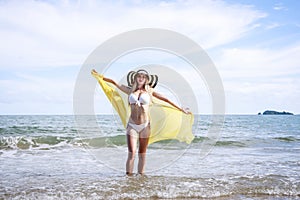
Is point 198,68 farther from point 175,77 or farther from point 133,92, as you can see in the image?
point 133,92

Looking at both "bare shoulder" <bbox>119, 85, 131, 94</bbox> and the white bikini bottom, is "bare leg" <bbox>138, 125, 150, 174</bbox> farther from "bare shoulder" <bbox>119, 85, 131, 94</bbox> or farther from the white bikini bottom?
"bare shoulder" <bbox>119, 85, 131, 94</bbox>

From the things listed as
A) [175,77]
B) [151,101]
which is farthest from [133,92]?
[175,77]

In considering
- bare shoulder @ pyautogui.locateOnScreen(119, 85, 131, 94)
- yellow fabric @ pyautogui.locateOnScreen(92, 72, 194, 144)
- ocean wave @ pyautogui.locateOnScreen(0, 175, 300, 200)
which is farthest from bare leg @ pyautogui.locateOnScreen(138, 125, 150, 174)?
bare shoulder @ pyautogui.locateOnScreen(119, 85, 131, 94)

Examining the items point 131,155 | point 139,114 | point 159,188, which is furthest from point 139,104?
point 159,188

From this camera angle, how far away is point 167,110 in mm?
8641

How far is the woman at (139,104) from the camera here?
7621mm

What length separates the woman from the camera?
7.62m

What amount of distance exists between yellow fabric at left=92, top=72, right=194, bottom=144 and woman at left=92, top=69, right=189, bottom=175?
36 cm

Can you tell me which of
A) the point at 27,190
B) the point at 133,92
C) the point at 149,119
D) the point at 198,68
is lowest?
the point at 27,190

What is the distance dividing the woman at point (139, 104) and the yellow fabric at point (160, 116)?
36cm

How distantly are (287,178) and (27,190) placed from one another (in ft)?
18.5

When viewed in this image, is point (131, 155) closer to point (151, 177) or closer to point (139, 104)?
point (151, 177)

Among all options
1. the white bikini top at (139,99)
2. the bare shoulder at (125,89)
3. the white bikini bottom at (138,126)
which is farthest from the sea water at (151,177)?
the bare shoulder at (125,89)

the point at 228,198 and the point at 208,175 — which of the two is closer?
the point at 228,198
